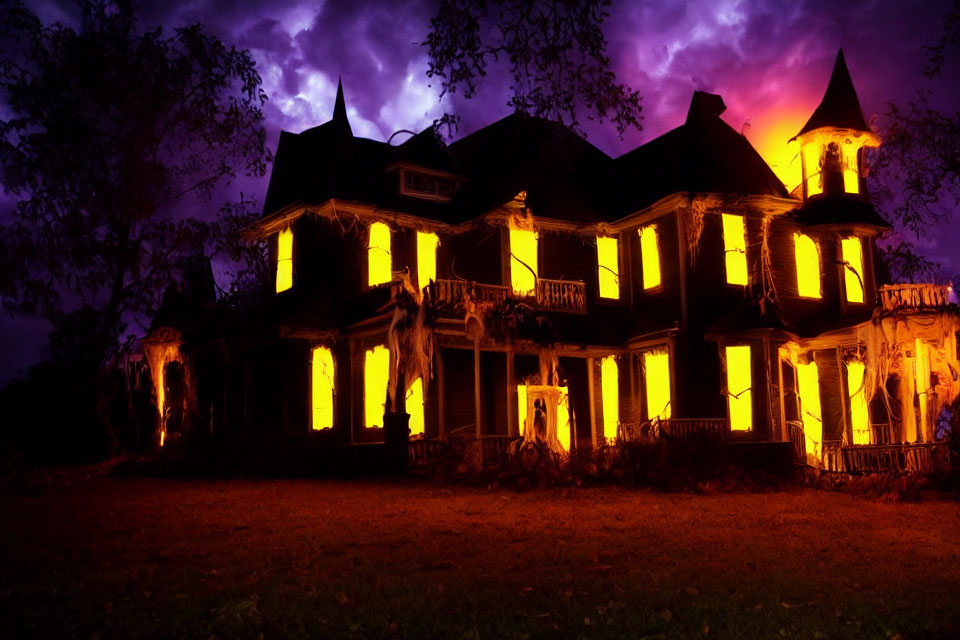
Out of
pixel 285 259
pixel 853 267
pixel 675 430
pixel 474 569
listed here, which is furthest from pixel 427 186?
pixel 474 569

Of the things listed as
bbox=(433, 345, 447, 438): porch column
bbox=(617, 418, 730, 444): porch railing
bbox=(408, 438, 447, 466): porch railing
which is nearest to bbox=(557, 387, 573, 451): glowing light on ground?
bbox=(617, 418, 730, 444): porch railing

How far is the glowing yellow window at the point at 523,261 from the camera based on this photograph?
24281 mm

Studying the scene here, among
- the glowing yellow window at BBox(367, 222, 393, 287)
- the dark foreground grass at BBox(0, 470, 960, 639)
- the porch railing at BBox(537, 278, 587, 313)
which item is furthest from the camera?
the glowing yellow window at BBox(367, 222, 393, 287)

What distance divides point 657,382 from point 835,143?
8.26m

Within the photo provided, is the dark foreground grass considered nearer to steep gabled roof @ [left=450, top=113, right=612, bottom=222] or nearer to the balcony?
the balcony

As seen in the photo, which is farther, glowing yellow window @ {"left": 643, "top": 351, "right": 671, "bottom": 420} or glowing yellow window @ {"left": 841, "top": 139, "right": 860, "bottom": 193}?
glowing yellow window @ {"left": 841, "top": 139, "right": 860, "bottom": 193}

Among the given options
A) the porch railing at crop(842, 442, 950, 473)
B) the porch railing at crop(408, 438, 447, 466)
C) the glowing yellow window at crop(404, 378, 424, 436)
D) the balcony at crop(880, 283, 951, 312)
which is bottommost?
the porch railing at crop(842, 442, 950, 473)

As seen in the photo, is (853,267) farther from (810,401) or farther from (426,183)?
(426,183)

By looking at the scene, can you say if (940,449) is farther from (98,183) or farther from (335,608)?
(98,183)

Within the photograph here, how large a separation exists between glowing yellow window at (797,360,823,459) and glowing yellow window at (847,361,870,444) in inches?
31.8

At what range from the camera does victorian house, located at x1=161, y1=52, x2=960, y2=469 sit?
907 inches

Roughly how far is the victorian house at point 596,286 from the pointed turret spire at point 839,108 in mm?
57

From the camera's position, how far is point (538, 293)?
24.0m

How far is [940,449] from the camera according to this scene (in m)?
17.0
